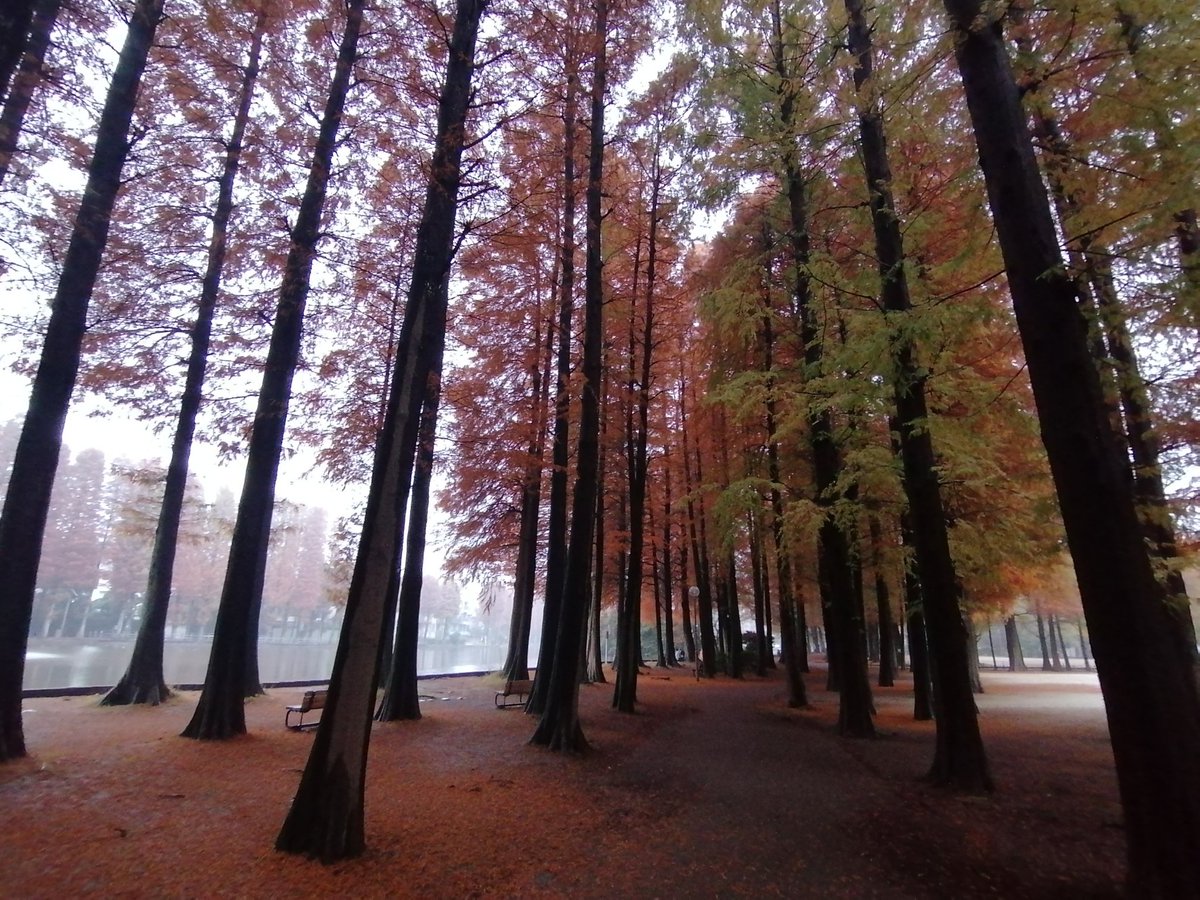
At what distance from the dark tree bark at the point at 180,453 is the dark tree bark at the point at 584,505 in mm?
5610

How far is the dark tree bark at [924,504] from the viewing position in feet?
21.1

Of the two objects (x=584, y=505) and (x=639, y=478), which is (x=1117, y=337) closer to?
(x=584, y=505)

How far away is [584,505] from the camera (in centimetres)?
888

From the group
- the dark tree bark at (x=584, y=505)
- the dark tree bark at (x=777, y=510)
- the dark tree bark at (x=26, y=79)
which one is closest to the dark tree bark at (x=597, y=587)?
the dark tree bark at (x=777, y=510)

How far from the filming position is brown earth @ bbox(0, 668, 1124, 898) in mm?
3930

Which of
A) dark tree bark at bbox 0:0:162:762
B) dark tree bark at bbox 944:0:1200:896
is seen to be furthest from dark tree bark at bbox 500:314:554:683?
dark tree bark at bbox 944:0:1200:896

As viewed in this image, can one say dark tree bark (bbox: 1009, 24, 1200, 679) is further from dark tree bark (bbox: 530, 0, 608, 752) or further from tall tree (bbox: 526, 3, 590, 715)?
tall tree (bbox: 526, 3, 590, 715)

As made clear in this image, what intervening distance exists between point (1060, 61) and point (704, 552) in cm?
1770

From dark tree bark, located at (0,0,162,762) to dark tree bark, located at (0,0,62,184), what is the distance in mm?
907

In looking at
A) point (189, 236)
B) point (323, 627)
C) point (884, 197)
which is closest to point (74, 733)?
point (189, 236)

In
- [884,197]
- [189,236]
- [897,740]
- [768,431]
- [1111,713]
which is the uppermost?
[189,236]

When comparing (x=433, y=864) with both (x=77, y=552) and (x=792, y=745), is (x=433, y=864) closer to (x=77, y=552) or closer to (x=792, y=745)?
(x=792, y=745)

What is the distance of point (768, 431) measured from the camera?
45.7ft

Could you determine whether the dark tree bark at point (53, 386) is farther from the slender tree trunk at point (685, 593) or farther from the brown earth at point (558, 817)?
the slender tree trunk at point (685, 593)
